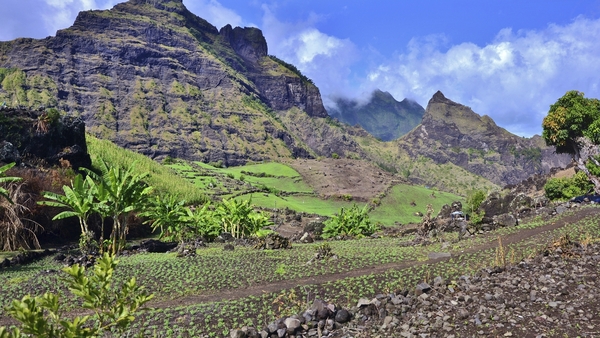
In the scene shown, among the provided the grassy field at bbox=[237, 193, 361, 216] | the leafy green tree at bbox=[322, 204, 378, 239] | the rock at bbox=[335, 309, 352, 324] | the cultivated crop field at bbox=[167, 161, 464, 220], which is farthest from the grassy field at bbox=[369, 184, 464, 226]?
the rock at bbox=[335, 309, 352, 324]

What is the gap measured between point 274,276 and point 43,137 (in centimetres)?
3659

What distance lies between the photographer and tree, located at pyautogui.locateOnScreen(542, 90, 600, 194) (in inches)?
1123

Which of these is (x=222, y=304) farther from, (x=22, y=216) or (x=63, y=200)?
(x=22, y=216)

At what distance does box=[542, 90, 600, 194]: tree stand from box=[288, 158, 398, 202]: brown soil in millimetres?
74976

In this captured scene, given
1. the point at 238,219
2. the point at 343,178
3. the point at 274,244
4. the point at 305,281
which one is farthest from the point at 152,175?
the point at 343,178

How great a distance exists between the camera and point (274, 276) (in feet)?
55.9

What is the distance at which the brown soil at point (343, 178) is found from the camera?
115 m

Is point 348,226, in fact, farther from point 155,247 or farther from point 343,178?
point 343,178

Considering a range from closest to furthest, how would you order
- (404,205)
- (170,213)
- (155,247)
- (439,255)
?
(439,255), (155,247), (170,213), (404,205)

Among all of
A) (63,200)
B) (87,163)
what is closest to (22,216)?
(63,200)

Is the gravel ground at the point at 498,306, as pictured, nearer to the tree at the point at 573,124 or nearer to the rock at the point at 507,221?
the rock at the point at 507,221

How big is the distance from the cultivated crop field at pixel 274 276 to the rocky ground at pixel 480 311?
1.29 meters

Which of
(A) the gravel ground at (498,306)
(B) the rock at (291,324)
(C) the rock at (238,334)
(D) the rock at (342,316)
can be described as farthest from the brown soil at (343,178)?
(C) the rock at (238,334)

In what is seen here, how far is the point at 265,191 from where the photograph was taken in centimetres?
10394
